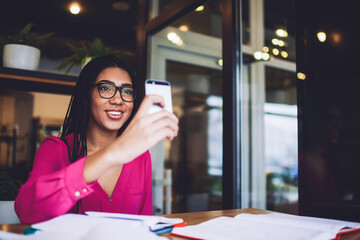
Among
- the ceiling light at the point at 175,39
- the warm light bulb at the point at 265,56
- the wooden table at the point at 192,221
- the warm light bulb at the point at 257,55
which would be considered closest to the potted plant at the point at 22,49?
the ceiling light at the point at 175,39

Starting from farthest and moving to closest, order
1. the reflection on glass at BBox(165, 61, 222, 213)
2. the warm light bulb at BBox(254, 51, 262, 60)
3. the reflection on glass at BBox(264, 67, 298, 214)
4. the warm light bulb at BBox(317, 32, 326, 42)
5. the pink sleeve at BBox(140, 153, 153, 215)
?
1. the reflection on glass at BBox(165, 61, 222, 213)
2. the reflection on glass at BBox(264, 67, 298, 214)
3. the warm light bulb at BBox(254, 51, 262, 60)
4. the pink sleeve at BBox(140, 153, 153, 215)
5. the warm light bulb at BBox(317, 32, 326, 42)

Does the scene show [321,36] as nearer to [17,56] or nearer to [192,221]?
[192,221]

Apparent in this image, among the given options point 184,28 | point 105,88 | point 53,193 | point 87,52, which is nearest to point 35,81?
point 87,52

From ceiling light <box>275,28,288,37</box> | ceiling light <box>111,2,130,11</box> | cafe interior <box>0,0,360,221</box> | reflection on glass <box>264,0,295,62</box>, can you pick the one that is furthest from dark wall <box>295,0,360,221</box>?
ceiling light <box>111,2,130,11</box>

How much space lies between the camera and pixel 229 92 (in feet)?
5.91

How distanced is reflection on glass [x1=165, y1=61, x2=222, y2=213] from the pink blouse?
2.48 meters

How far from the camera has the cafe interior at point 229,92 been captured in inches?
52.4

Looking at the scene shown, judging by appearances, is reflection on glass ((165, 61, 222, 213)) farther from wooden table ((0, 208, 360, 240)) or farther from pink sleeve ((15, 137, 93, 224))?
pink sleeve ((15, 137, 93, 224))

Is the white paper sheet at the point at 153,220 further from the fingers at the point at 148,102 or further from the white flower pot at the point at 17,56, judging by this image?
the white flower pot at the point at 17,56

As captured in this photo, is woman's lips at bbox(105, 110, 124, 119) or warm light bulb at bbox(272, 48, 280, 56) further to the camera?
warm light bulb at bbox(272, 48, 280, 56)

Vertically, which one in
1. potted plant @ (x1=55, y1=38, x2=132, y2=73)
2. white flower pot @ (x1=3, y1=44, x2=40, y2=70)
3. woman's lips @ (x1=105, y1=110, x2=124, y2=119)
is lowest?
woman's lips @ (x1=105, y1=110, x2=124, y2=119)

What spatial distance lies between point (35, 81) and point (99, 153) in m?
1.66

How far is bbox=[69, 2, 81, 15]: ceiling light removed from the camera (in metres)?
3.99

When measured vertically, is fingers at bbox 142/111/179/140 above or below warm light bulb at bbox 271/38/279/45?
below
